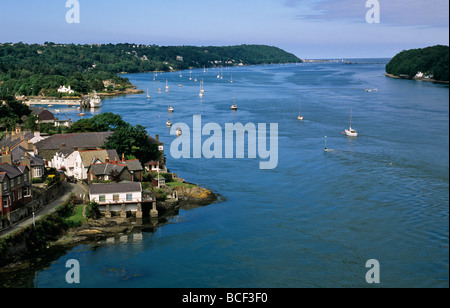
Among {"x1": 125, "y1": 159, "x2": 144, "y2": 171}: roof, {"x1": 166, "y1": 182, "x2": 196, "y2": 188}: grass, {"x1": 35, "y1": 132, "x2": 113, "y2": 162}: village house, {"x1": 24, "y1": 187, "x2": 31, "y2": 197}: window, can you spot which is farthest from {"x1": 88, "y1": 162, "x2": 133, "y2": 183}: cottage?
{"x1": 35, "y1": 132, "x2": 113, "y2": 162}: village house

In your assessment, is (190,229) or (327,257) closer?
(327,257)

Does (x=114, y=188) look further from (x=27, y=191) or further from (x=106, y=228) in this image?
(x=27, y=191)

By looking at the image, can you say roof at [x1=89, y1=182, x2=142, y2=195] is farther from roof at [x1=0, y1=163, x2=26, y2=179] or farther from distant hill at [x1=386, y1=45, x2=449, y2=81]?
distant hill at [x1=386, y1=45, x2=449, y2=81]
